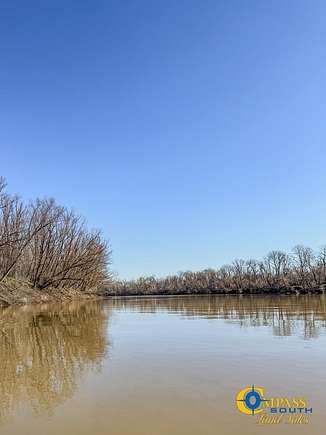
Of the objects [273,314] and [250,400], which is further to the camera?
[273,314]

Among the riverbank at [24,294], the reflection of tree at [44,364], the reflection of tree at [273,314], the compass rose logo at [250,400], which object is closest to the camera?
the compass rose logo at [250,400]

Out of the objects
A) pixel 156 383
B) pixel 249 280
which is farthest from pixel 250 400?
pixel 249 280

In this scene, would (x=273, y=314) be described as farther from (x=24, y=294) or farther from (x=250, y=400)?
(x=24, y=294)

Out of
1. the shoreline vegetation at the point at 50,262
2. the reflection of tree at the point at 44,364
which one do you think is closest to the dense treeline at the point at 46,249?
the shoreline vegetation at the point at 50,262

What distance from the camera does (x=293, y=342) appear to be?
9.30 m

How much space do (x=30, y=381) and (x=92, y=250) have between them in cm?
4701

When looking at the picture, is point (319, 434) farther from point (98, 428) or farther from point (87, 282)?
point (87, 282)

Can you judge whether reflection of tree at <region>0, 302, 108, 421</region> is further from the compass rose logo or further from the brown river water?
the compass rose logo

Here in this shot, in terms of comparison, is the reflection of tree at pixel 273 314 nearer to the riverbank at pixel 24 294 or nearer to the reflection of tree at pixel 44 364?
the reflection of tree at pixel 44 364

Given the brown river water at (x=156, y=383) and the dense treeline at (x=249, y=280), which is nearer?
the brown river water at (x=156, y=383)

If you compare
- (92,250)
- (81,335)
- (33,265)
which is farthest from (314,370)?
(92,250)

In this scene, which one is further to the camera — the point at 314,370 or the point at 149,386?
the point at 314,370

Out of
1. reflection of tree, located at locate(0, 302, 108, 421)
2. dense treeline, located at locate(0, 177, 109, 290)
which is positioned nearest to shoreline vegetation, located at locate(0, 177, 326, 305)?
dense treeline, located at locate(0, 177, 109, 290)

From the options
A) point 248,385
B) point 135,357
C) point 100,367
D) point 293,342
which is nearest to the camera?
point 248,385
